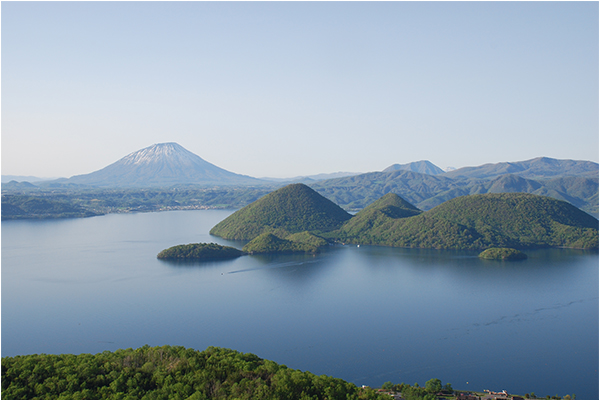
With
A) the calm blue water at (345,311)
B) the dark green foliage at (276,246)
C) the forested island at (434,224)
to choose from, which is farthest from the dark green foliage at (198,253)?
the forested island at (434,224)

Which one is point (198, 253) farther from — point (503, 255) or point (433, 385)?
point (433, 385)

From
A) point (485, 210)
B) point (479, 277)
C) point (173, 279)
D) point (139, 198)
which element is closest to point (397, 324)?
point (479, 277)

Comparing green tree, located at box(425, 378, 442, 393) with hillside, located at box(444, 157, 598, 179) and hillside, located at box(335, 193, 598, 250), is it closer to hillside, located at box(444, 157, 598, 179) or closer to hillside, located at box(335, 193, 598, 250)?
hillside, located at box(335, 193, 598, 250)

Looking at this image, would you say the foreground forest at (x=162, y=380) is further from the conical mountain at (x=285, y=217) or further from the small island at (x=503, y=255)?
the conical mountain at (x=285, y=217)

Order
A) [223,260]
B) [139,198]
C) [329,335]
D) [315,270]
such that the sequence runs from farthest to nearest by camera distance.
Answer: [139,198] → [223,260] → [315,270] → [329,335]

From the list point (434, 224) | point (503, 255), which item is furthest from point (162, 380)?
point (434, 224)

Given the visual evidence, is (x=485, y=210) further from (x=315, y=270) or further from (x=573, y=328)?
(x=573, y=328)
